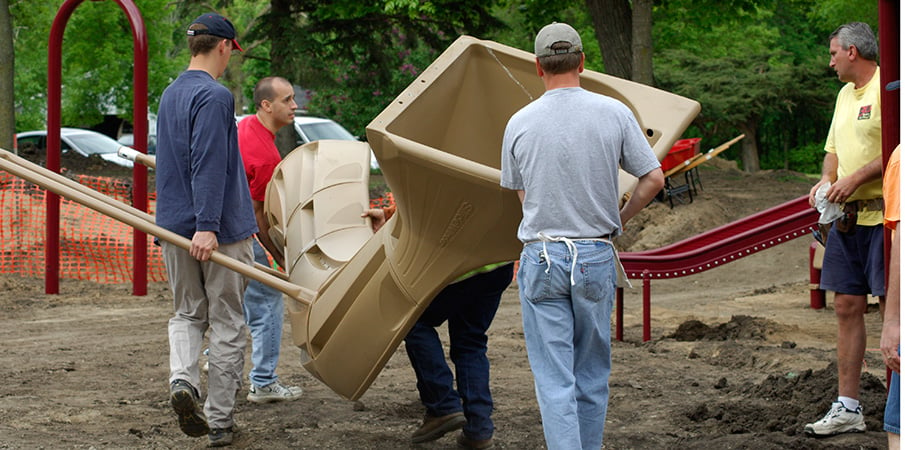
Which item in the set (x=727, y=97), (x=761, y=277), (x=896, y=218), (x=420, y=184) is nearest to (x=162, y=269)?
(x=761, y=277)

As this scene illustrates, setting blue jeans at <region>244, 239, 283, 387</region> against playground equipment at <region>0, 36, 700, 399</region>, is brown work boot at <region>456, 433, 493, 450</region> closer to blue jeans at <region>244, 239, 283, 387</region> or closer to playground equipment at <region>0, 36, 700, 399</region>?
playground equipment at <region>0, 36, 700, 399</region>

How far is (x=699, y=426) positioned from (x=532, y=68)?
2.02 m

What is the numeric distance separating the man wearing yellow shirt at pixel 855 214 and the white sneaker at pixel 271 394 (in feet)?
9.41

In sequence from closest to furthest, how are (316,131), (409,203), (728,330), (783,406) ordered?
1. (409,203)
2. (783,406)
3. (728,330)
4. (316,131)

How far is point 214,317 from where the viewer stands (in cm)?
500

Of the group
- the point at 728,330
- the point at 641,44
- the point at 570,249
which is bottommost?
the point at 728,330

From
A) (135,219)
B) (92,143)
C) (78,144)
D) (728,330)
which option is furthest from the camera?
(92,143)

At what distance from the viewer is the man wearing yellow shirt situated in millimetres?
4812

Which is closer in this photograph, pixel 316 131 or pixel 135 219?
pixel 135 219

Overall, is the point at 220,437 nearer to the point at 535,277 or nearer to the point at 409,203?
the point at 409,203

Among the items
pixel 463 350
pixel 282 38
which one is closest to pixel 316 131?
pixel 282 38

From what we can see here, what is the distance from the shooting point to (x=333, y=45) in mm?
18344

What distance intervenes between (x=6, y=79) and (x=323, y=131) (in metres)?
8.53

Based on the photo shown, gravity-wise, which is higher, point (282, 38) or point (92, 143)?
point (282, 38)
